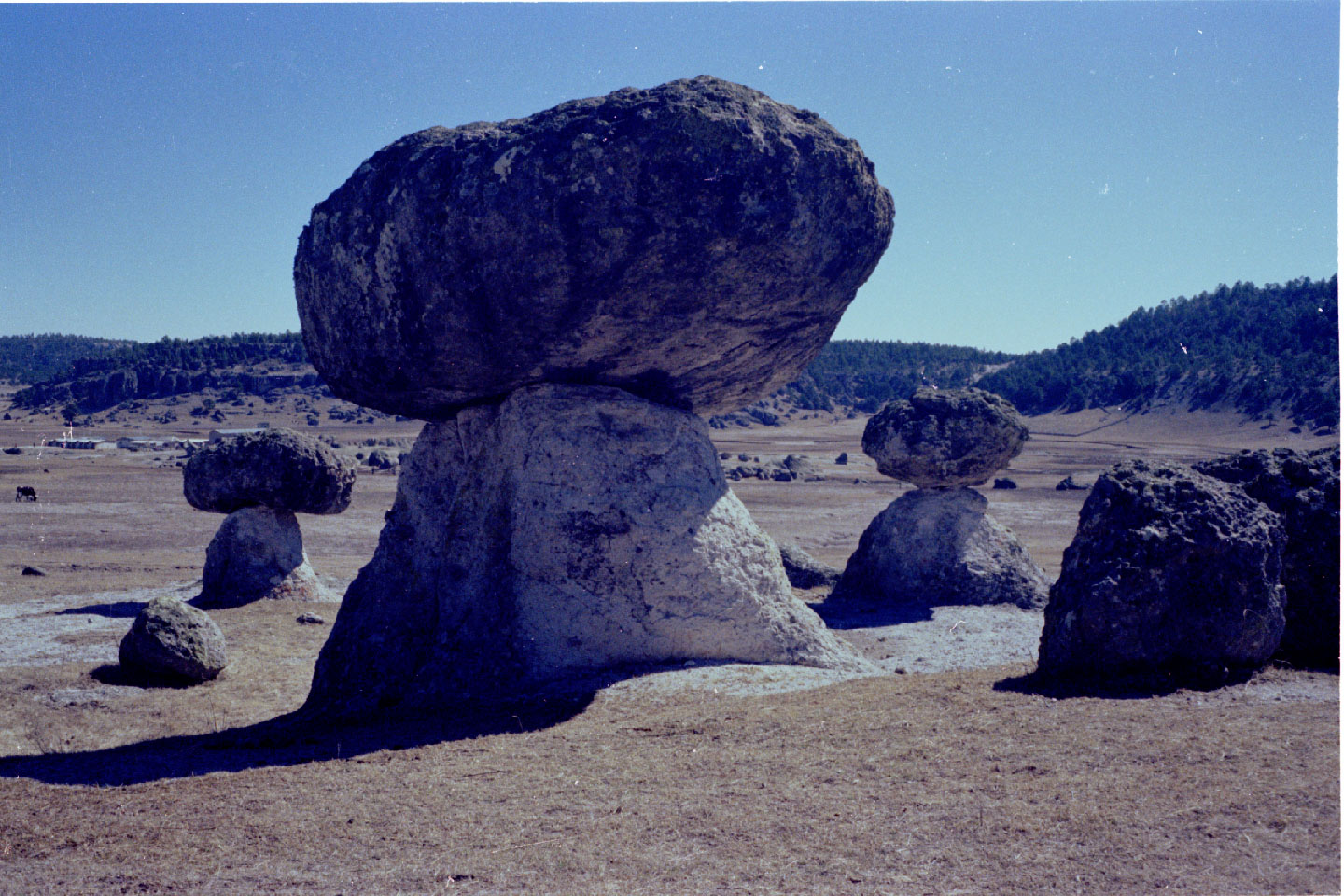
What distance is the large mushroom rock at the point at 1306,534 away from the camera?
19.2ft

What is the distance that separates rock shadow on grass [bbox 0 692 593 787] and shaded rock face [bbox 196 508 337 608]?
5.89 metres

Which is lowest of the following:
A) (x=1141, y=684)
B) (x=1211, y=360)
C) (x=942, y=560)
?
(x=942, y=560)

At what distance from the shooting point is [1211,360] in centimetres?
5325

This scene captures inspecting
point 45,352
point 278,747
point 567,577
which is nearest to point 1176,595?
point 567,577

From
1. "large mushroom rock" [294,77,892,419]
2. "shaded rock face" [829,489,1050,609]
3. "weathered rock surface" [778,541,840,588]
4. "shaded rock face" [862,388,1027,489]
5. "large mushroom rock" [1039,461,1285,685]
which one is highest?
"large mushroom rock" [294,77,892,419]

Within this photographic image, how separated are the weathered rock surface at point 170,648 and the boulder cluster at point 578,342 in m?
2.19

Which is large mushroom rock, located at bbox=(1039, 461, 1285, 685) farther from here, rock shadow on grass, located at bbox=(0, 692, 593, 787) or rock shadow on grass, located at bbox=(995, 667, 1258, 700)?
rock shadow on grass, located at bbox=(0, 692, 593, 787)

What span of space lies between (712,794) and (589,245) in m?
3.56

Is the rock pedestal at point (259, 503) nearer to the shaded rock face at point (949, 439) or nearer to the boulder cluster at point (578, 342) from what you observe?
the boulder cluster at point (578, 342)

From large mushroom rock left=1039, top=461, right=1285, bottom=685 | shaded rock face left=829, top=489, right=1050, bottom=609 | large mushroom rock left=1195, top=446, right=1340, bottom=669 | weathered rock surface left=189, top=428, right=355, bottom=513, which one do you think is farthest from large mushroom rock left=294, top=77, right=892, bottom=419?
weathered rock surface left=189, top=428, right=355, bottom=513

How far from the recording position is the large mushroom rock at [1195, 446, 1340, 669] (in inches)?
230

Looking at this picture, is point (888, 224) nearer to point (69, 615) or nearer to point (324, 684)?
point (324, 684)

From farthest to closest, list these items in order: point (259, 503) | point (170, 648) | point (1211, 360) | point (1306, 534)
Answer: point (1211, 360) → point (259, 503) → point (170, 648) → point (1306, 534)

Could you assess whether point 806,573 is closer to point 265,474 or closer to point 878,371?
point 265,474
